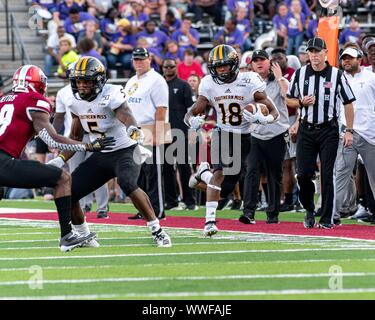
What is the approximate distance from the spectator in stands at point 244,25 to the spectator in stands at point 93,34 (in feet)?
9.08

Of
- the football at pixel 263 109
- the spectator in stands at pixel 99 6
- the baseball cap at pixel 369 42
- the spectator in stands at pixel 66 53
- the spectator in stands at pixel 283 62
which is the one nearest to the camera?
the football at pixel 263 109

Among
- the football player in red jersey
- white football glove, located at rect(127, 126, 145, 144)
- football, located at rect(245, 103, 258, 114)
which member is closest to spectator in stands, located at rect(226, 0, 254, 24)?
football, located at rect(245, 103, 258, 114)

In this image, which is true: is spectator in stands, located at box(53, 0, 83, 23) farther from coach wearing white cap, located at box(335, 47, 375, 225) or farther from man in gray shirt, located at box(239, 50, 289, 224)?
coach wearing white cap, located at box(335, 47, 375, 225)

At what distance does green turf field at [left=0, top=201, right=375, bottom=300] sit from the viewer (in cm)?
678

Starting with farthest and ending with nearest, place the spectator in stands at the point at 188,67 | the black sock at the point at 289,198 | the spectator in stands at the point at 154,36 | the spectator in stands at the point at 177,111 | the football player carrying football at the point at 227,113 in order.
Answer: the spectator in stands at the point at 154,36 → the spectator in stands at the point at 188,67 → the spectator in stands at the point at 177,111 → the black sock at the point at 289,198 → the football player carrying football at the point at 227,113

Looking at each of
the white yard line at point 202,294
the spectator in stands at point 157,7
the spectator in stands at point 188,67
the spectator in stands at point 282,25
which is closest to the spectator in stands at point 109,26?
the spectator in stands at point 157,7

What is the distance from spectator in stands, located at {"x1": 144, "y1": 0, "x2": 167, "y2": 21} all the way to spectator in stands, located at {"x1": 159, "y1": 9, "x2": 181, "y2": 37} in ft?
0.93

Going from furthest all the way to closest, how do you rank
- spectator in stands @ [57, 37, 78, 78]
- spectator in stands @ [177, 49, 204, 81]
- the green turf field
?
spectator in stands @ [57, 37, 78, 78] → spectator in stands @ [177, 49, 204, 81] → the green turf field

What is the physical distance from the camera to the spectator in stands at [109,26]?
69.4 ft

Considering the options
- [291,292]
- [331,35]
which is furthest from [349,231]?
[291,292]

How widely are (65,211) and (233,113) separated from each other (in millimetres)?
2386

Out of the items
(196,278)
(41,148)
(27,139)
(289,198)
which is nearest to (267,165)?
(289,198)

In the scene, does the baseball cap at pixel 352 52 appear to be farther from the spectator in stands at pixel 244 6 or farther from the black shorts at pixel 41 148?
the spectator in stands at pixel 244 6

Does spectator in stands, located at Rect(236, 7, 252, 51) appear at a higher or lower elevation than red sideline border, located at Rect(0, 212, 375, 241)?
higher
